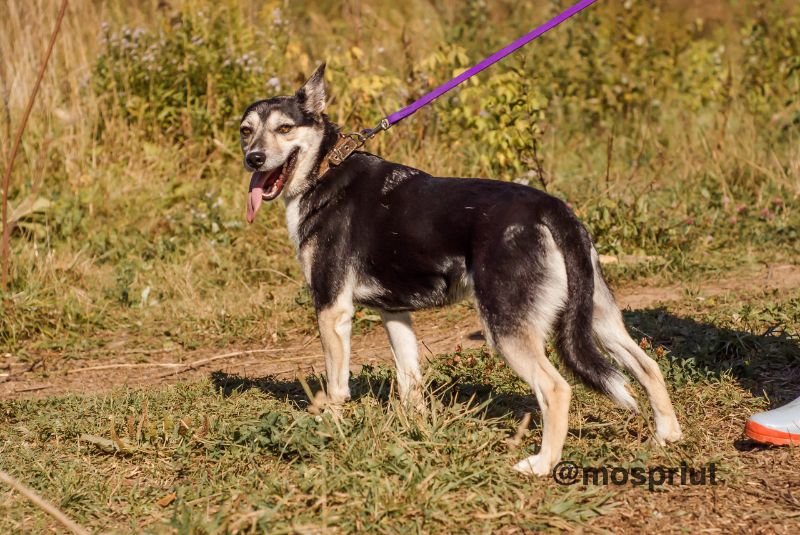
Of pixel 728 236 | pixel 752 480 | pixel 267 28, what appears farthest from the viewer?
pixel 267 28

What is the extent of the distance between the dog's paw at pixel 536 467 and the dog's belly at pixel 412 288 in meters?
0.69

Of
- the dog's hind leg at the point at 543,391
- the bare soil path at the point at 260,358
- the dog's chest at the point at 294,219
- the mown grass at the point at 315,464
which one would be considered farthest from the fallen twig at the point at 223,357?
the dog's hind leg at the point at 543,391

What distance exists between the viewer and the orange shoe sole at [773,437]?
333cm

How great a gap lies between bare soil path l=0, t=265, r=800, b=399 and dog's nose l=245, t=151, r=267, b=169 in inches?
53.0

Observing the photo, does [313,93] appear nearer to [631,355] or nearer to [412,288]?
[412,288]

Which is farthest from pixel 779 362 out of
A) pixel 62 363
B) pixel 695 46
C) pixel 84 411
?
pixel 695 46

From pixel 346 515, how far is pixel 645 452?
115 cm

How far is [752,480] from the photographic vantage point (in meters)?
3.17

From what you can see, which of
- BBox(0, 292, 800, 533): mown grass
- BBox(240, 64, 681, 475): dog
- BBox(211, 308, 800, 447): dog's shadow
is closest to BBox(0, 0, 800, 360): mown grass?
BBox(211, 308, 800, 447): dog's shadow

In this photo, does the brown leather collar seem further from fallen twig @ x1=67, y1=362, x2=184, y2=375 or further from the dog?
fallen twig @ x1=67, y1=362, x2=184, y2=375

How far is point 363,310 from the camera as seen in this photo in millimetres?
5574

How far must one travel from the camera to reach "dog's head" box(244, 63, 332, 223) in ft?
13.1

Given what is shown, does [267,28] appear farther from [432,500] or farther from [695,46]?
[432,500]

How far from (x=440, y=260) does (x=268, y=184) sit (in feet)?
3.31
